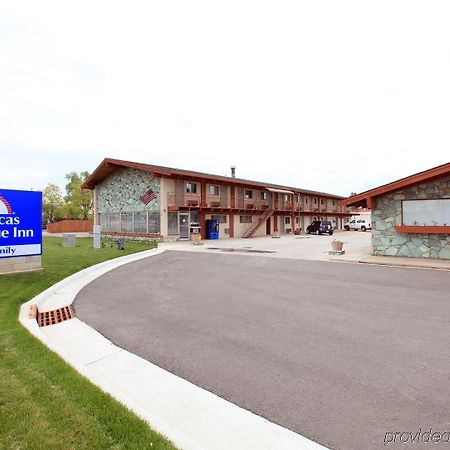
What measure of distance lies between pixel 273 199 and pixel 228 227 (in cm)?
1039

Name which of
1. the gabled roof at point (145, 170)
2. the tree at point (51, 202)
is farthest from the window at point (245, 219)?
the tree at point (51, 202)

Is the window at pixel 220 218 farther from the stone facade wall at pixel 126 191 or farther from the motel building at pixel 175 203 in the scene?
the stone facade wall at pixel 126 191

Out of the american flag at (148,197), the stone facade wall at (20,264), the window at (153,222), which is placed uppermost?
the american flag at (148,197)

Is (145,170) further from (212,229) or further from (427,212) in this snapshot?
(427,212)

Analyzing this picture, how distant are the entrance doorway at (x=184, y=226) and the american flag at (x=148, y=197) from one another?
2934mm

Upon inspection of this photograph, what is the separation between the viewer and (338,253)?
60.6 ft

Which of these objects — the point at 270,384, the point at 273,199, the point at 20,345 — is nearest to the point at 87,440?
the point at 270,384

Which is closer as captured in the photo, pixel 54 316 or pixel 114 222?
pixel 54 316

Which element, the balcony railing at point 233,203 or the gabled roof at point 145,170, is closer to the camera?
the gabled roof at point 145,170

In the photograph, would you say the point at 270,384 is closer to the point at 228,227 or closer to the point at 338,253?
the point at 338,253

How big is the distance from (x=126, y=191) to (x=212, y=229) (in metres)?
9.45

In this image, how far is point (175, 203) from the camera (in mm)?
29891

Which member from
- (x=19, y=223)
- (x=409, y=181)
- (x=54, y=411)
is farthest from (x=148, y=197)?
(x=54, y=411)

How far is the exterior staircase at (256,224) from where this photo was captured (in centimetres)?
3712
